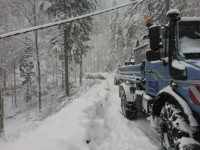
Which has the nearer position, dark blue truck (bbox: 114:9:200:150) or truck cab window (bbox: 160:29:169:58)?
dark blue truck (bbox: 114:9:200:150)

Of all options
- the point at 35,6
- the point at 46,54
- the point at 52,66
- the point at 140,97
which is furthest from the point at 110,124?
the point at 52,66

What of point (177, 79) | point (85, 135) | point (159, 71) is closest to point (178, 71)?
point (177, 79)

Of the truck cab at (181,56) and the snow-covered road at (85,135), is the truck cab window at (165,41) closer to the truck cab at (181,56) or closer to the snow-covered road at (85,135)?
the truck cab at (181,56)

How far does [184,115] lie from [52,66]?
29.2m

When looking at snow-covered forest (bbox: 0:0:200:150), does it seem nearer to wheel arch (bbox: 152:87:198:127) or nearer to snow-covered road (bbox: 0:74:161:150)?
snow-covered road (bbox: 0:74:161:150)

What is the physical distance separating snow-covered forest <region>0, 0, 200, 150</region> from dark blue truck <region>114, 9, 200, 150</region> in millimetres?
1240

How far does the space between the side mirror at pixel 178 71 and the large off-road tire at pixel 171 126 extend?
1.96 feet

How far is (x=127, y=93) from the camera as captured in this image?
30.0 ft

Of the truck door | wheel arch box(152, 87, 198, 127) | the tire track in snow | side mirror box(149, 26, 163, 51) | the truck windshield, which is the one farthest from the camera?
the tire track in snow

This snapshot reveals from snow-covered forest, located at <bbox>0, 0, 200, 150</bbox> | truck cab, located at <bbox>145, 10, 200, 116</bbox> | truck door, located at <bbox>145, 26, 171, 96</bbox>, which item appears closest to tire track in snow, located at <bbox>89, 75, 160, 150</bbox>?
snow-covered forest, located at <bbox>0, 0, 200, 150</bbox>

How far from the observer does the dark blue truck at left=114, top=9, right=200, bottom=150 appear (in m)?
4.34

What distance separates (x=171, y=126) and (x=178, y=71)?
105cm

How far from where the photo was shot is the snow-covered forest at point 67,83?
20.0 ft

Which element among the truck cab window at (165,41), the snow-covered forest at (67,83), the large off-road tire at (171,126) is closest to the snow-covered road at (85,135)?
the snow-covered forest at (67,83)
